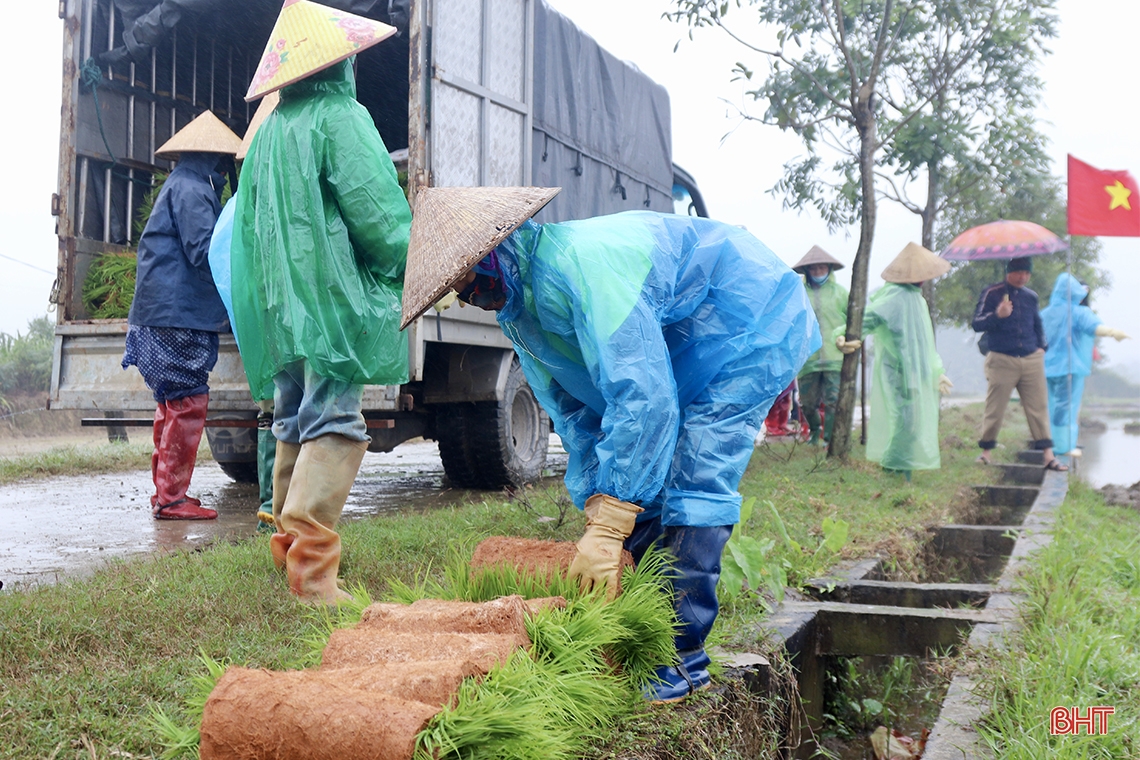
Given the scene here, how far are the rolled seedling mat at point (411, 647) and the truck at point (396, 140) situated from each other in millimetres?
3209

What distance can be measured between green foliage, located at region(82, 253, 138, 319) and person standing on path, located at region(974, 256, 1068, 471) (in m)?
7.44

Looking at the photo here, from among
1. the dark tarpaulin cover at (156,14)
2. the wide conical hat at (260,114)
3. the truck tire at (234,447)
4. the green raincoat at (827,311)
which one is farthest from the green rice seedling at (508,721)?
the green raincoat at (827,311)

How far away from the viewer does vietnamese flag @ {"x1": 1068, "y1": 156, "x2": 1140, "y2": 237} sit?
8352 mm

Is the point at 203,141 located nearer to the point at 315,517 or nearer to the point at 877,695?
the point at 315,517

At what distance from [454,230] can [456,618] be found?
905 mm

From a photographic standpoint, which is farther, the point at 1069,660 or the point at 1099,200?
the point at 1099,200

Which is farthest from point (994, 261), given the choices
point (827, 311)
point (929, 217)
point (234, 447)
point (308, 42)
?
point (308, 42)

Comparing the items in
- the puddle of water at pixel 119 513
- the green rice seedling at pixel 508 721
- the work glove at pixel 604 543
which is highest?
the work glove at pixel 604 543

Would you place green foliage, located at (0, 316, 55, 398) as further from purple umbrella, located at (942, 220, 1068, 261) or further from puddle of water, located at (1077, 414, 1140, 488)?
puddle of water, located at (1077, 414, 1140, 488)

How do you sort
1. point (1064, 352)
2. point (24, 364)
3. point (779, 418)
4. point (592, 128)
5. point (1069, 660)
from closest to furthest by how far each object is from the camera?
point (1069, 660)
point (592, 128)
point (1064, 352)
point (779, 418)
point (24, 364)

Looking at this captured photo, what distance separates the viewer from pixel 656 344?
2250 millimetres

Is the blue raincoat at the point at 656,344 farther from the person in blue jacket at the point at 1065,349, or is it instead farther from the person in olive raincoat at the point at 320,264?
the person in blue jacket at the point at 1065,349

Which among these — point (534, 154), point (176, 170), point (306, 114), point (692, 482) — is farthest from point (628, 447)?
point (534, 154)

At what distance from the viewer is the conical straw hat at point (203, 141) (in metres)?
5.12
